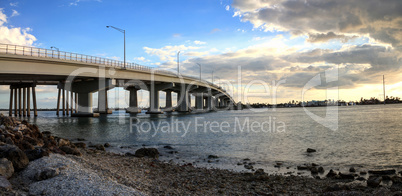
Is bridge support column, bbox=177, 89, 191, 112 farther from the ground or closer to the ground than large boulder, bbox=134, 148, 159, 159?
farther from the ground

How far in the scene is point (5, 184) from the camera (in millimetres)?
6605

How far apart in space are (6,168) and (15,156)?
695 mm

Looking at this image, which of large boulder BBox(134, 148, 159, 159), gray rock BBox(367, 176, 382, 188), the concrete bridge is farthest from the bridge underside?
gray rock BBox(367, 176, 382, 188)

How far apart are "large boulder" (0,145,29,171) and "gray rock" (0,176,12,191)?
102cm

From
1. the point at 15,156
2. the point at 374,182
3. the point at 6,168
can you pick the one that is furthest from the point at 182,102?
the point at 6,168

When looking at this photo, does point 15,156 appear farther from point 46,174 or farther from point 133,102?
point 133,102

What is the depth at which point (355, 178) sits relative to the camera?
1177cm

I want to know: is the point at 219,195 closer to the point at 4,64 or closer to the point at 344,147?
the point at 344,147

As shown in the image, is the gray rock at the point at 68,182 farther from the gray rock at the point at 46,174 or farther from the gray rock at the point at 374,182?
the gray rock at the point at 374,182

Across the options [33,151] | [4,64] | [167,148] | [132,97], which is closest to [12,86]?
[132,97]

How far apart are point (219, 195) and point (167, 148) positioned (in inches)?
491

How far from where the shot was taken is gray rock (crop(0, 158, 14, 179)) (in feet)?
23.8

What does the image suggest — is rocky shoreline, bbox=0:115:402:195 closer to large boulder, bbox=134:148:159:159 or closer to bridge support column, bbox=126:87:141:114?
large boulder, bbox=134:148:159:159

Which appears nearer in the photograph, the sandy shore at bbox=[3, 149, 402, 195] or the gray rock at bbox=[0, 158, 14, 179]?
the gray rock at bbox=[0, 158, 14, 179]
